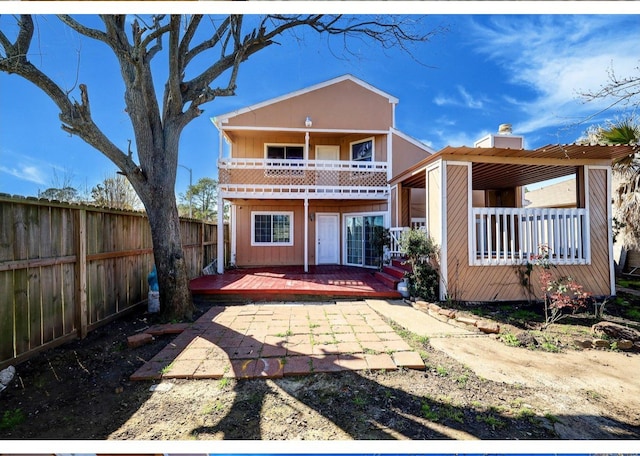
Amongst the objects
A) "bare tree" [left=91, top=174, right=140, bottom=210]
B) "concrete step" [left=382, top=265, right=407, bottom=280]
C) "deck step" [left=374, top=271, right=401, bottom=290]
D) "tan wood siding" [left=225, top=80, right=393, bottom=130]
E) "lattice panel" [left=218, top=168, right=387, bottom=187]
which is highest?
"tan wood siding" [left=225, top=80, right=393, bottom=130]

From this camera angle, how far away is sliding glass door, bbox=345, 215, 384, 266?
9.62 meters

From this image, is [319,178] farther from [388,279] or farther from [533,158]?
[533,158]

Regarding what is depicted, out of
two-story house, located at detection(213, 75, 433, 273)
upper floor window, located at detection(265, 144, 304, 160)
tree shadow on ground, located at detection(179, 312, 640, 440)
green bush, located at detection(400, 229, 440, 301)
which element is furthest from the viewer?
upper floor window, located at detection(265, 144, 304, 160)

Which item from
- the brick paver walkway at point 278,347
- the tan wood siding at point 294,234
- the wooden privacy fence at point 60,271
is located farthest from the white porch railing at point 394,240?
the wooden privacy fence at point 60,271

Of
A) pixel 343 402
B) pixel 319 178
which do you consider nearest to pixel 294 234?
pixel 319 178

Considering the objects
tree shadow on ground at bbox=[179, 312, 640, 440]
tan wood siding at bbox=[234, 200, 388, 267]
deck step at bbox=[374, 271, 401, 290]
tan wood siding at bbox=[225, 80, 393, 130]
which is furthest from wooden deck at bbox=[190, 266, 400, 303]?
tan wood siding at bbox=[225, 80, 393, 130]

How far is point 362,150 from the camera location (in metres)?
10.2

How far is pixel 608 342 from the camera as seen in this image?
11.4 feet

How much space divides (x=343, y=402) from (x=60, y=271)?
12.5 ft

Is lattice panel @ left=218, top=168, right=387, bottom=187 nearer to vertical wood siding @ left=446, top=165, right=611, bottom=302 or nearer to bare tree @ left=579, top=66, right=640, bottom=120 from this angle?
vertical wood siding @ left=446, top=165, right=611, bottom=302

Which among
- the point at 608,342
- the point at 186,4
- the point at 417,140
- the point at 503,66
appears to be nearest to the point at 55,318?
the point at 186,4

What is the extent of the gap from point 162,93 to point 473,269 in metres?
7.01

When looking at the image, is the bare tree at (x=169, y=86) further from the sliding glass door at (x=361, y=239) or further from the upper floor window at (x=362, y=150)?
the sliding glass door at (x=361, y=239)

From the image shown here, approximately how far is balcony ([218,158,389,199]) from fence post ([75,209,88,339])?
541 cm
